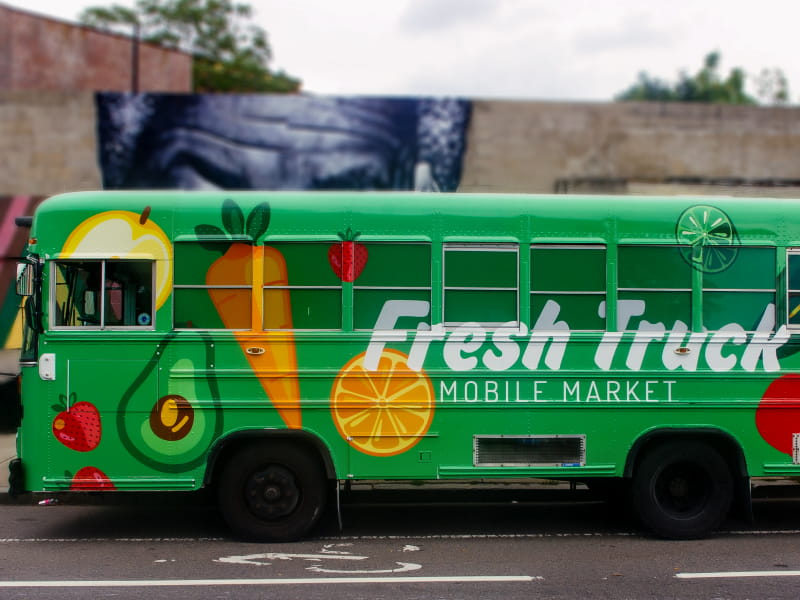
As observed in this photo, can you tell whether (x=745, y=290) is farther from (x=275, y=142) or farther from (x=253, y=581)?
(x=275, y=142)

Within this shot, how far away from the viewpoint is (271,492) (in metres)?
7.76

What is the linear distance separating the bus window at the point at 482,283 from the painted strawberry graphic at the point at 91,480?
3.19 metres

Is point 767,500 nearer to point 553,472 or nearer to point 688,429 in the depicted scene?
point 688,429

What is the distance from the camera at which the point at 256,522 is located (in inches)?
306

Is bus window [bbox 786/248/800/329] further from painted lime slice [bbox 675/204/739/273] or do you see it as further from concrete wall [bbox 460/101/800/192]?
concrete wall [bbox 460/101/800/192]

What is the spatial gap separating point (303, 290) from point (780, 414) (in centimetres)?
428

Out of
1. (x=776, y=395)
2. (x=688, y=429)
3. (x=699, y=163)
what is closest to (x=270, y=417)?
(x=688, y=429)

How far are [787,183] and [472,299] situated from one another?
13656 mm

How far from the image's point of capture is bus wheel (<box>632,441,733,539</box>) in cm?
792

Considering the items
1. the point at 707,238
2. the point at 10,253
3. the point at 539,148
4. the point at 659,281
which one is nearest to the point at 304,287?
the point at 659,281

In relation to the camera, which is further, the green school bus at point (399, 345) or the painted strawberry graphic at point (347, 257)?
the painted strawberry graphic at point (347, 257)

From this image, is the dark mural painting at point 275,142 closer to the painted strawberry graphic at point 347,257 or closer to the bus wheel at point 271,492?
the painted strawberry graphic at point 347,257

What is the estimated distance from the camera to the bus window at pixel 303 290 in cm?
768

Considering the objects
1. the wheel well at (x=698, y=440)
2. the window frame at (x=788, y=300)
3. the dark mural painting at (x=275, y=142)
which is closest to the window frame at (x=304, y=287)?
the wheel well at (x=698, y=440)
